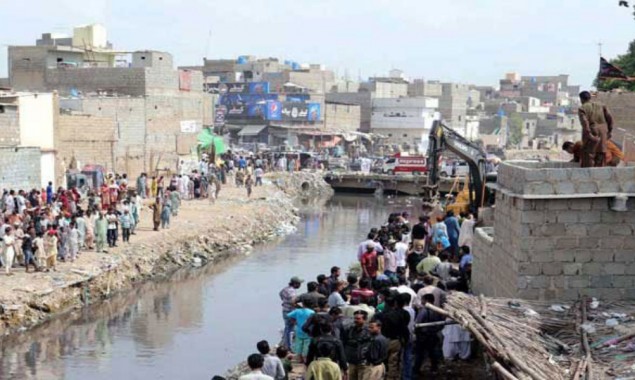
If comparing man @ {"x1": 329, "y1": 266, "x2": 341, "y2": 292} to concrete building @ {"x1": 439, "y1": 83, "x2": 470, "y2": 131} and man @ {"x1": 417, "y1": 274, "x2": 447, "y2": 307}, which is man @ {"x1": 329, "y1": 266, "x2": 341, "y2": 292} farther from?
concrete building @ {"x1": 439, "y1": 83, "x2": 470, "y2": 131}

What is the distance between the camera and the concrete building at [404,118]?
223 ft

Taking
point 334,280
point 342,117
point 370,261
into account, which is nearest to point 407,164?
point 342,117

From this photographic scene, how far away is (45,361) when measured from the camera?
15227 millimetres

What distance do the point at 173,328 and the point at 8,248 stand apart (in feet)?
11.1

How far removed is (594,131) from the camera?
11391 millimetres

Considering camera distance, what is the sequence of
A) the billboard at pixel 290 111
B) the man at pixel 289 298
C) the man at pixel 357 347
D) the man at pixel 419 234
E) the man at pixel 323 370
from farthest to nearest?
the billboard at pixel 290 111
the man at pixel 419 234
the man at pixel 289 298
the man at pixel 357 347
the man at pixel 323 370

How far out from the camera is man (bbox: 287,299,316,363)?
418 inches

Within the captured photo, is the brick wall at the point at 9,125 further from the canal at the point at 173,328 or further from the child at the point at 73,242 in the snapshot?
the child at the point at 73,242

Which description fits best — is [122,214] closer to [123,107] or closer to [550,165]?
[550,165]

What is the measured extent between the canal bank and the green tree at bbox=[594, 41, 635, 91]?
41.7 feet

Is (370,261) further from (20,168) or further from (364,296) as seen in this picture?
(20,168)

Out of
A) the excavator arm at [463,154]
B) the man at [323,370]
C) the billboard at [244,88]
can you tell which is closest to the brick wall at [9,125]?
the excavator arm at [463,154]

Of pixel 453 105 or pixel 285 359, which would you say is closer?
pixel 285 359

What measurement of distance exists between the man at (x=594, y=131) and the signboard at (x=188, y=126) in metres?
31.9
